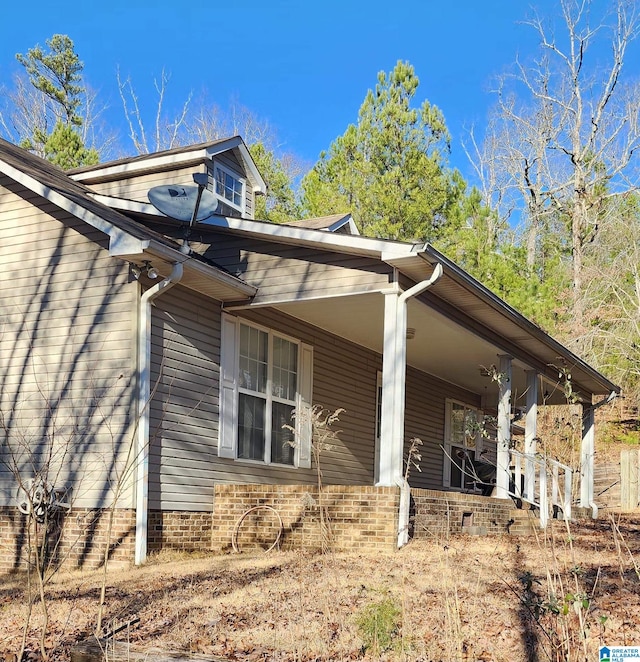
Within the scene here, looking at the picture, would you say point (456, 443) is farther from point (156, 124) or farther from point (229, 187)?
point (156, 124)

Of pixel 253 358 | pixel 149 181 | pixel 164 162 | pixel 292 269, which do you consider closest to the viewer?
pixel 292 269

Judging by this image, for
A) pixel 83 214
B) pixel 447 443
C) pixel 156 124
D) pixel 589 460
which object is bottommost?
pixel 589 460

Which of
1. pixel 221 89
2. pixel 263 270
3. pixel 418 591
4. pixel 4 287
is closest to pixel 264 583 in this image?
pixel 418 591

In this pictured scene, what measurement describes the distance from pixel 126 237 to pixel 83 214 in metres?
0.78

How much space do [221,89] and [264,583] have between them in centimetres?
2998

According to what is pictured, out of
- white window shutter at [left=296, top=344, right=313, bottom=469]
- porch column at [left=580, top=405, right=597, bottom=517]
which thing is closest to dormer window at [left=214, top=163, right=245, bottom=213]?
white window shutter at [left=296, top=344, right=313, bottom=469]

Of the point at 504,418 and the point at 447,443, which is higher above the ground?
the point at 504,418

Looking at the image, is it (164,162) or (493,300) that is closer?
(493,300)

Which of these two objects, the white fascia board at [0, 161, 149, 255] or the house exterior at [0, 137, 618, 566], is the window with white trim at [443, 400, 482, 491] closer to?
the house exterior at [0, 137, 618, 566]

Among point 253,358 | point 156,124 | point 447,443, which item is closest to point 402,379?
point 253,358

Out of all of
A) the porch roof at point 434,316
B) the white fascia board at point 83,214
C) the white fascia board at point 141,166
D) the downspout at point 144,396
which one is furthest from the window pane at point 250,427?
the white fascia board at point 141,166

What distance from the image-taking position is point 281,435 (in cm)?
1173

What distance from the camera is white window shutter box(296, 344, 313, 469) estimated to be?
11.9 m

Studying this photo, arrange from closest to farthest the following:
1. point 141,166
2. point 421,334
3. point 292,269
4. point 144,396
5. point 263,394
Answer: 1. point 144,396
2. point 292,269
3. point 263,394
4. point 421,334
5. point 141,166
